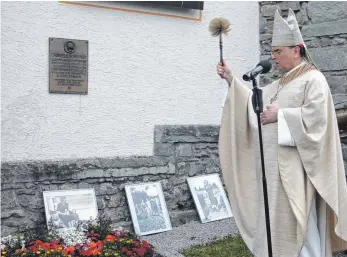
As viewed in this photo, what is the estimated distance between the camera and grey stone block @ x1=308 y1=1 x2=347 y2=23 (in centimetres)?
622

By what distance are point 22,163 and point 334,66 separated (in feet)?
12.6

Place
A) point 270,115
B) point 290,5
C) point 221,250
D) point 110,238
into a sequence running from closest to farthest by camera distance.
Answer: point 270,115 → point 110,238 → point 221,250 → point 290,5

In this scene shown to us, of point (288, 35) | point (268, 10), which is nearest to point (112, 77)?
point (268, 10)

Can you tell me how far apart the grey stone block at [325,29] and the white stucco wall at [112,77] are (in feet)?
2.62

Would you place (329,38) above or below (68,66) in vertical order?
above

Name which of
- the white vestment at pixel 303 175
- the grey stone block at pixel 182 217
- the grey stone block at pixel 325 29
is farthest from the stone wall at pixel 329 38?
the white vestment at pixel 303 175

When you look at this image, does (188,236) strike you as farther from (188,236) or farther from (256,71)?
(256,71)

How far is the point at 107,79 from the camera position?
581 centimetres

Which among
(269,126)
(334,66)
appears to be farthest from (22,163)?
(334,66)

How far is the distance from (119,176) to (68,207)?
0.74 m

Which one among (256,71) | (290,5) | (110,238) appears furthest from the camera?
(290,5)

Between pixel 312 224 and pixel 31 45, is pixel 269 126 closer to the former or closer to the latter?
pixel 312 224

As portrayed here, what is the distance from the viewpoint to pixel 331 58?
6.32 meters

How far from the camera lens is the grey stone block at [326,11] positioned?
622 cm
